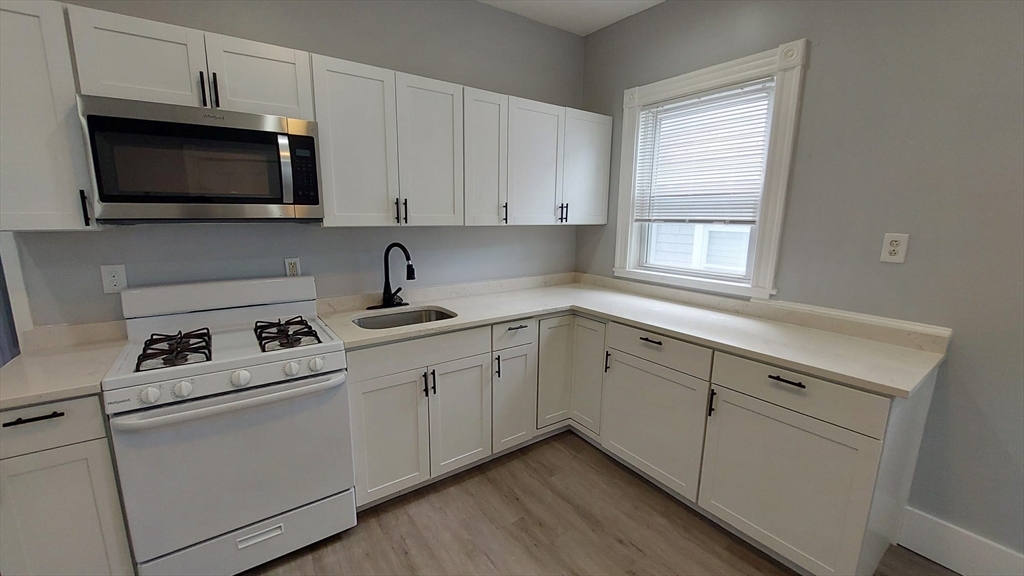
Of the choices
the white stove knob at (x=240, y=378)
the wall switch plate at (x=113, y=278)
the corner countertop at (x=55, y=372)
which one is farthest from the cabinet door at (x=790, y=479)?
the wall switch plate at (x=113, y=278)

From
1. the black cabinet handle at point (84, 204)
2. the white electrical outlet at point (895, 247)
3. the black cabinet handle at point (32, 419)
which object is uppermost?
the black cabinet handle at point (84, 204)


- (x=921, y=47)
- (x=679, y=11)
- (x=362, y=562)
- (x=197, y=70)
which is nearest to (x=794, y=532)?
(x=362, y=562)

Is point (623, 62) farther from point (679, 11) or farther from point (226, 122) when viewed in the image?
point (226, 122)

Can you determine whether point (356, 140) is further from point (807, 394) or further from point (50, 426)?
point (807, 394)

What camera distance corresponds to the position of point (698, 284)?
2.55 m

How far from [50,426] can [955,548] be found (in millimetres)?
3539

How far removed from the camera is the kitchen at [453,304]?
145 cm

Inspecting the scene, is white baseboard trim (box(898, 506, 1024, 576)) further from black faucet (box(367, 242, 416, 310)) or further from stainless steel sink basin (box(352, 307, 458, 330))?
black faucet (box(367, 242, 416, 310))

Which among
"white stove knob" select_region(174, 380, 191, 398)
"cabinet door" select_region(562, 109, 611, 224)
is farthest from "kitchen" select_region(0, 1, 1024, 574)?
"cabinet door" select_region(562, 109, 611, 224)

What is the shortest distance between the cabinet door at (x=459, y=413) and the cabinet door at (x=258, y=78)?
140 cm

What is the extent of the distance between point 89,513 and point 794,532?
2656 millimetres

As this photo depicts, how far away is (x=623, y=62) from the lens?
2.89 metres

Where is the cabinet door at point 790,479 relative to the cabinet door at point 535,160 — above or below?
below

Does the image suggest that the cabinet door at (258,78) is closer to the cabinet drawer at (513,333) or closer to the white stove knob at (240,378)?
the white stove knob at (240,378)
